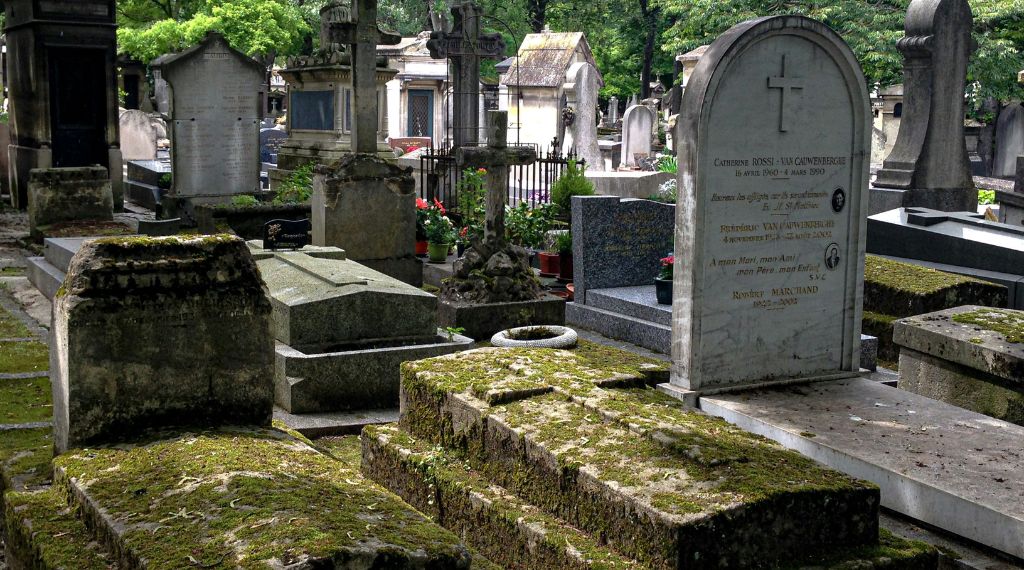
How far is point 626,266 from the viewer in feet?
30.3

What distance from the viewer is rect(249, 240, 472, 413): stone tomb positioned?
21.3ft

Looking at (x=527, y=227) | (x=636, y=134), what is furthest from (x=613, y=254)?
(x=636, y=134)

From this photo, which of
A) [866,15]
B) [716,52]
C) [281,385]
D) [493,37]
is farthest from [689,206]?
[866,15]

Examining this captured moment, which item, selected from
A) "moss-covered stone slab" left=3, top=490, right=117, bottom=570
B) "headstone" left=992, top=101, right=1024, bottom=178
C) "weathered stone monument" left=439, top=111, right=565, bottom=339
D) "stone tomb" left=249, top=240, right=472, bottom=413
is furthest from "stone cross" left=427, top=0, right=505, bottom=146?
"headstone" left=992, top=101, right=1024, bottom=178

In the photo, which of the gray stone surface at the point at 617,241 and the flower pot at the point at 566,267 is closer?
the gray stone surface at the point at 617,241

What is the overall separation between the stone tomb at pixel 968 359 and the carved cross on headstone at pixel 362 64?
5942mm

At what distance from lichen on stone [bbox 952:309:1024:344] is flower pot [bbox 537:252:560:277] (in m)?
4.73

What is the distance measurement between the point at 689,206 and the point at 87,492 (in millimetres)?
3286

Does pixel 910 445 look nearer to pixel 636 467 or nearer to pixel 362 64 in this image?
pixel 636 467

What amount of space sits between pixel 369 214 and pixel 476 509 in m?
6.81

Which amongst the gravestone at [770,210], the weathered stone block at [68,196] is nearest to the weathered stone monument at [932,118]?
the gravestone at [770,210]

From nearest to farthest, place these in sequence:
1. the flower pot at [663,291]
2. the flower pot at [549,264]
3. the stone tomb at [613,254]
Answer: the flower pot at [663,291]
the stone tomb at [613,254]
the flower pot at [549,264]

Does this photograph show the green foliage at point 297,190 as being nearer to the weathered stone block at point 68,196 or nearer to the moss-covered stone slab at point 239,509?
the weathered stone block at point 68,196

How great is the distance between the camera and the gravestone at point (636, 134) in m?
26.0
